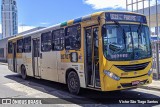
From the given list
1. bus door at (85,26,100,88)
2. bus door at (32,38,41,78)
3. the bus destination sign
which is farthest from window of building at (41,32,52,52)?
the bus destination sign

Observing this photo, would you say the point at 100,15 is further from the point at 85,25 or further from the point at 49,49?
the point at 49,49

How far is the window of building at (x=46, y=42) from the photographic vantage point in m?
13.0

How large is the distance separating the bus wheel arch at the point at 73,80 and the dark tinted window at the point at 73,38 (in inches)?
38.9

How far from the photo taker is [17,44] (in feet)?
60.2

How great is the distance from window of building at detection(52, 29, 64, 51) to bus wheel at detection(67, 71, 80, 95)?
57.1 inches

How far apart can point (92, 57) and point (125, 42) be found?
128 centimetres

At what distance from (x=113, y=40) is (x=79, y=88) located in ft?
8.37

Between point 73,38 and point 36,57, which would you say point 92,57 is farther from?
point 36,57

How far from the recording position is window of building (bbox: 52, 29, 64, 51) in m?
11.8

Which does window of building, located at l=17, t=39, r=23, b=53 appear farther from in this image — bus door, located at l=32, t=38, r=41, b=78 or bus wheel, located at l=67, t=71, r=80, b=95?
bus wheel, located at l=67, t=71, r=80, b=95

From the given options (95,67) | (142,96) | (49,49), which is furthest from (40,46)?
(142,96)

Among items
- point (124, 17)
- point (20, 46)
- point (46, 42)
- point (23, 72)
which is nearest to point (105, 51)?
point (124, 17)

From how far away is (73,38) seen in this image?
10.8 meters

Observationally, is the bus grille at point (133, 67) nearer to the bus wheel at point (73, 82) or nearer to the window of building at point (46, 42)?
the bus wheel at point (73, 82)
